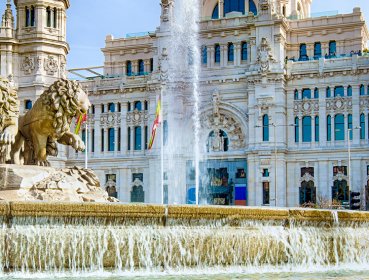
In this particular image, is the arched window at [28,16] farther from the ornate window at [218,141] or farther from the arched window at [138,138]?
the ornate window at [218,141]

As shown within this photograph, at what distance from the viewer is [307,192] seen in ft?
237

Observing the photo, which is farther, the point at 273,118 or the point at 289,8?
the point at 289,8

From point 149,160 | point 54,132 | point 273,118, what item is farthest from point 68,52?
point 54,132

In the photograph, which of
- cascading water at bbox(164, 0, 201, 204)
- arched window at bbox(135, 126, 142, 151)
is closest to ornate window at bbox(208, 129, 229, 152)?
cascading water at bbox(164, 0, 201, 204)

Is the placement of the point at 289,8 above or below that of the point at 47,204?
above

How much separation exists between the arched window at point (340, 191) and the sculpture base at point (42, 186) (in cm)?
5522

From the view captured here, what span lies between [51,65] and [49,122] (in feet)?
196

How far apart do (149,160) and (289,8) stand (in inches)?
960

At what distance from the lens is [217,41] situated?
7769 cm

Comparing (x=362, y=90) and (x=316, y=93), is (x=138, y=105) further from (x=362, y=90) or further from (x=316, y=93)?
(x=362, y=90)

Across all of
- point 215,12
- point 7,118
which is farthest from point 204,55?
point 7,118

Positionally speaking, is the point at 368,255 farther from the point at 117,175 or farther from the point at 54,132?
the point at 117,175

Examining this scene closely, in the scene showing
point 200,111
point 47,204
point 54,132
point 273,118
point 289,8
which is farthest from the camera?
point 289,8

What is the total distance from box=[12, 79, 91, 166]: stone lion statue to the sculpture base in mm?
1029
